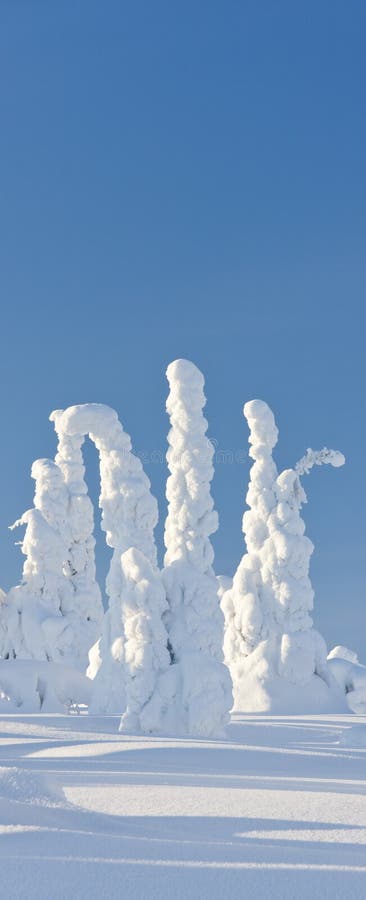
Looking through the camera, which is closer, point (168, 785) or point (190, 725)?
point (168, 785)

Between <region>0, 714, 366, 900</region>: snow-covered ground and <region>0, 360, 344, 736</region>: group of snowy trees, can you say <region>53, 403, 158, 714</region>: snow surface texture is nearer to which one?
<region>0, 360, 344, 736</region>: group of snowy trees

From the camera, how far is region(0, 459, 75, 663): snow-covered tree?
103ft

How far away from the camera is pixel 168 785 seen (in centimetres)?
965

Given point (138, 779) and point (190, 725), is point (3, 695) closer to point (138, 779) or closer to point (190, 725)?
point (190, 725)

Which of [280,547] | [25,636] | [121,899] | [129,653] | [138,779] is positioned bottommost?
[121,899]

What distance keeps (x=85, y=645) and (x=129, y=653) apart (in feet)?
50.8

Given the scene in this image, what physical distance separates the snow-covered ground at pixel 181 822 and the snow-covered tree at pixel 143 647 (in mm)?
4954

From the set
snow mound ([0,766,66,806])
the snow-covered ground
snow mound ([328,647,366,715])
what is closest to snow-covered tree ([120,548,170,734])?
the snow-covered ground

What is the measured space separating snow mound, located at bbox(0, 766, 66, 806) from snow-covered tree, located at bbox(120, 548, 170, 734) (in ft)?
38.1

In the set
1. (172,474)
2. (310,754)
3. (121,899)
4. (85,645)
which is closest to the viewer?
(121,899)

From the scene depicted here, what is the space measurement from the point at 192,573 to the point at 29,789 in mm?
17206

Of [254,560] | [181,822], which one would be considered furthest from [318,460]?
[181,822]

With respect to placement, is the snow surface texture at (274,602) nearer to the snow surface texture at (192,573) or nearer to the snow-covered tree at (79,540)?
the snow surface texture at (192,573)

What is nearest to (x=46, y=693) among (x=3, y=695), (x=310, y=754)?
(x=3, y=695)
